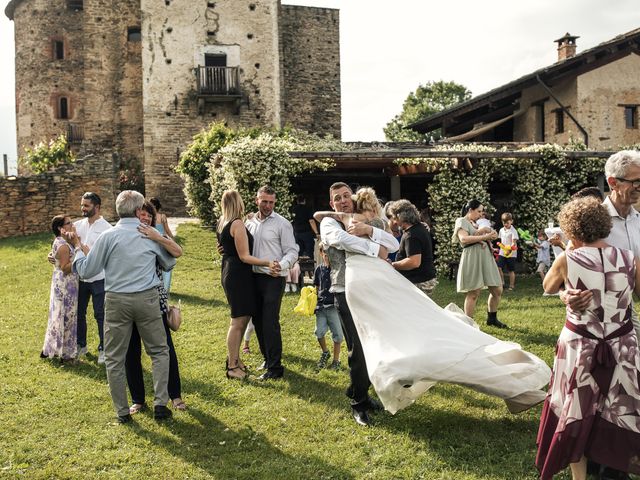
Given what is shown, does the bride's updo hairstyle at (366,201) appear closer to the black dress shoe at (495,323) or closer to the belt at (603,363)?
the belt at (603,363)

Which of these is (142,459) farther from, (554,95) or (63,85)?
(63,85)

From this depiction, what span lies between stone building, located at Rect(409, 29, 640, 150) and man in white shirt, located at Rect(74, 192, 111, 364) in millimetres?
14158

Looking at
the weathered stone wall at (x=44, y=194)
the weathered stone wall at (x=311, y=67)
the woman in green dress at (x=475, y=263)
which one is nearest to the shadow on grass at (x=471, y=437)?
the woman in green dress at (x=475, y=263)

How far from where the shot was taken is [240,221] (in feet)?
18.3

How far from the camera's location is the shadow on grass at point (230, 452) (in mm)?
3809

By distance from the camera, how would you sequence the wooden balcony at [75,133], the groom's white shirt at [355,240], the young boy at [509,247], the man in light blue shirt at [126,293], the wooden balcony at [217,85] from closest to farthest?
the groom's white shirt at [355,240] < the man in light blue shirt at [126,293] < the young boy at [509,247] < the wooden balcony at [217,85] < the wooden balcony at [75,133]

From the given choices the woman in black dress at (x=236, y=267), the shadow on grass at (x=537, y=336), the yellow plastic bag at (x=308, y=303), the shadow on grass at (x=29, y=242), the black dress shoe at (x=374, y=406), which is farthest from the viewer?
the shadow on grass at (x=29, y=242)

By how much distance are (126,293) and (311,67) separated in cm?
2731

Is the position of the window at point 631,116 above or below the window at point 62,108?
below

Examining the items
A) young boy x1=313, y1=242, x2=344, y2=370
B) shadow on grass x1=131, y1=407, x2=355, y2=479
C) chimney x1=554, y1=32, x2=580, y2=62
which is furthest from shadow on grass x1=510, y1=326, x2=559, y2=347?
chimney x1=554, y1=32, x2=580, y2=62

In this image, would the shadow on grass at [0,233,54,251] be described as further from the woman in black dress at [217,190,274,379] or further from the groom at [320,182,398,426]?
the groom at [320,182,398,426]

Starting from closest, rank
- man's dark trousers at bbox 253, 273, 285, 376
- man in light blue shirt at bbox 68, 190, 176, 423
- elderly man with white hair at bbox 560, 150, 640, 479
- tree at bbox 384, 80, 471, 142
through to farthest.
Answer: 1. elderly man with white hair at bbox 560, 150, 640, 479
2. man in light blue shirt at bbox 68, 190, 176, 423
3. man's dark trousers at bbox 253, 273, 285, 376
4. tree at bbox 384, 80, 471, 142

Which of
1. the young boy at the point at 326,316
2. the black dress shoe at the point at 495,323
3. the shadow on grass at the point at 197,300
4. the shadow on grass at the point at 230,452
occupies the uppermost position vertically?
the young boy at the point at 326,316

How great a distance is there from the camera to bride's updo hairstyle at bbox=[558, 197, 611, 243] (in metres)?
3.28
